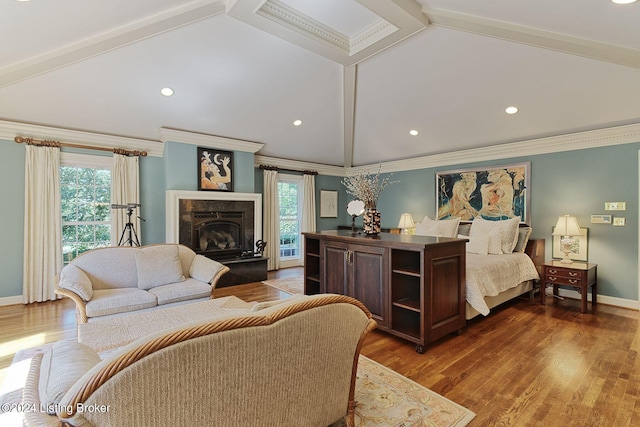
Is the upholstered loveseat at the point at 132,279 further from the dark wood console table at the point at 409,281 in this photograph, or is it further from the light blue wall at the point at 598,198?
the light blue wall at the point at 598,198

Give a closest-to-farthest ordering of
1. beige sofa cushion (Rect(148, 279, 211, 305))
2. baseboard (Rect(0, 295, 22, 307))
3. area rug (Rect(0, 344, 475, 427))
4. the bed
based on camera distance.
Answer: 1. area rug (Rect(0, 344, 475, 427))
2. beige sofa cushion (Rect(148, 279, 211, 305))
3. the bed
4. baseboard (Rect(0, 295, 22, 307))

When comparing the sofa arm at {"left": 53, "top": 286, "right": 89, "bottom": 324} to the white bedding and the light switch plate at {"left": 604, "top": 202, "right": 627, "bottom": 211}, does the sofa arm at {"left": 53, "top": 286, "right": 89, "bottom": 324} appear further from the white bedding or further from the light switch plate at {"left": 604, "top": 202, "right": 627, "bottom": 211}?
the light switch plate at {"left": 604, "top": 202, "right": 627, "bottom": 211}

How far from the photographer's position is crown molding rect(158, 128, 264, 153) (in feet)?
16.3

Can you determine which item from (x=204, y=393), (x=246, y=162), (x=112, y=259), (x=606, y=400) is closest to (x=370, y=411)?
(x=204, y=393)

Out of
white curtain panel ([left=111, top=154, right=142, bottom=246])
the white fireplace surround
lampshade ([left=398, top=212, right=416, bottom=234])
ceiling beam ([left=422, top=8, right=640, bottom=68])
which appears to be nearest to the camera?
ceiling beam ([left=422, top=8, right=640, bottom=68])

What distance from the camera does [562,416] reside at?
6.26 feet

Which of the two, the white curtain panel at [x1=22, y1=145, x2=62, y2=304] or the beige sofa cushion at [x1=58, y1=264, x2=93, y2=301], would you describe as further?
the white curtain panel at [x1=22, y1=145, x2=62, y2=304]

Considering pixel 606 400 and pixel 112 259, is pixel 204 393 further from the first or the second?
pixel 112 259

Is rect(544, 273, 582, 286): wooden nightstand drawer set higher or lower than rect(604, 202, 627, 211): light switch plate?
lower

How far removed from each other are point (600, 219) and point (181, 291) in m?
5.53

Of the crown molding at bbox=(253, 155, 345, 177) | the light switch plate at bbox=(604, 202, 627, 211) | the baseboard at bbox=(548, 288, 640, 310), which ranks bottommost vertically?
the baseboard at bbox=(548, 288, 640, 310)

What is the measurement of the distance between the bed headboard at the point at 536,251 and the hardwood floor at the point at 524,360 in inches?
27.9

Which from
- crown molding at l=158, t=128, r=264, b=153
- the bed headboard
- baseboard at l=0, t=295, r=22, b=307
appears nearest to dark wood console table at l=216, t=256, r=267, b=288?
crown molding at l=158, t=128, r=264, b=153

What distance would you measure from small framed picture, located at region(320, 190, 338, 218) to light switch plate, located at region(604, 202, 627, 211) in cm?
510
